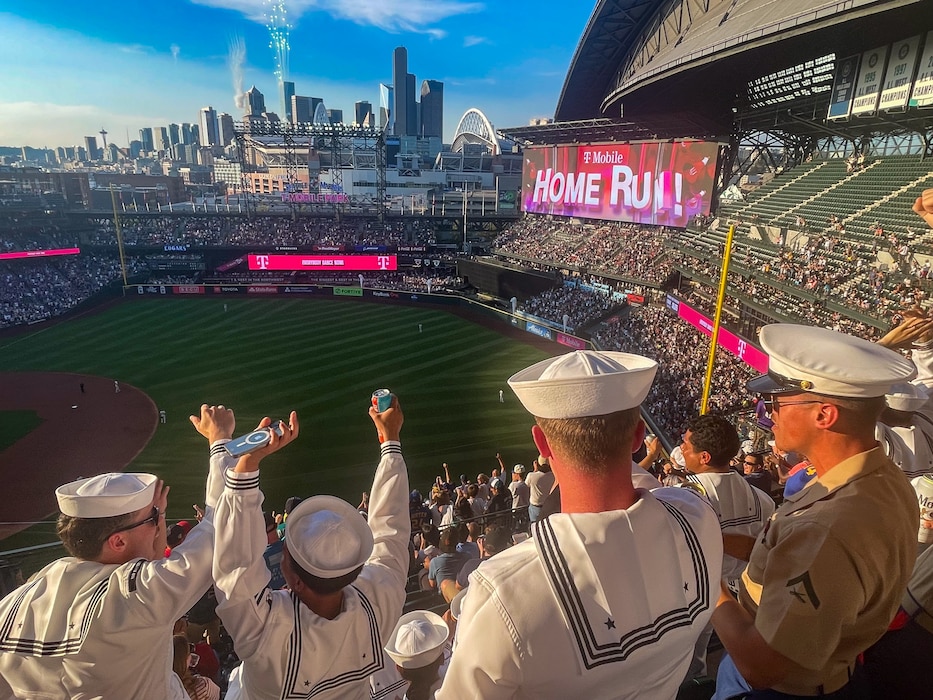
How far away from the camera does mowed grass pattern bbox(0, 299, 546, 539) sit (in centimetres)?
1681

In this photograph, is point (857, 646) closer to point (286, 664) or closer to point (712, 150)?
point (286, 664)

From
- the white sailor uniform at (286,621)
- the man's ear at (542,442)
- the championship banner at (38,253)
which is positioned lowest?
the championship banner at (38,253)

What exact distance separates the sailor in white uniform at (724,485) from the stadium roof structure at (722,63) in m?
16.8

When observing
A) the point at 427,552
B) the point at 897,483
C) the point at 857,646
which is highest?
the point at 897,483

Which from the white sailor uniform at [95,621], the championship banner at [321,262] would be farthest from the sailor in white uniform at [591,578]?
the championship banner at [321,262]

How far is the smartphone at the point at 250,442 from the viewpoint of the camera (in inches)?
101

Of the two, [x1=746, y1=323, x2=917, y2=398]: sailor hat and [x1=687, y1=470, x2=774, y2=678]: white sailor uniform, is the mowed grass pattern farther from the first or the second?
[x1=746, y1=323, x2=917, y2=398]: sailor hat

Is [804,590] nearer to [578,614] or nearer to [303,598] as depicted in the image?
[578,614]

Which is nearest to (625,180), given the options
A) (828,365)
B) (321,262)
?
(321,262)

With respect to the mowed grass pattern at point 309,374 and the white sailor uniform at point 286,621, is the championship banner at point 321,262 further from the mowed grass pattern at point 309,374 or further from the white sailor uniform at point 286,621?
the white sailor uniform at point 286,621

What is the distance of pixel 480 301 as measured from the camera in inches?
1519

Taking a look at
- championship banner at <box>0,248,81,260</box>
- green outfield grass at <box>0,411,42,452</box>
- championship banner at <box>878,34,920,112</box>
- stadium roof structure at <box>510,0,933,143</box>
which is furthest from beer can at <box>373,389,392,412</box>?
championship banner at <box>0,248,81,260</box>

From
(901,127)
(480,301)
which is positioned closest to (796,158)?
(901,127)

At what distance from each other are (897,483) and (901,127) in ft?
87.5
